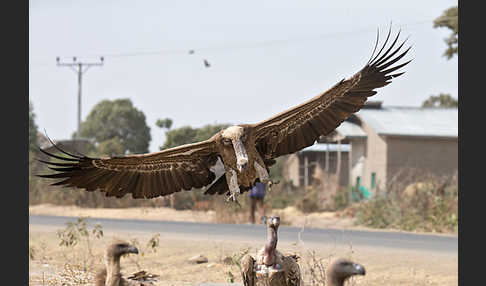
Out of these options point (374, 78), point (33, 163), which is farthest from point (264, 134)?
point (33, 163)

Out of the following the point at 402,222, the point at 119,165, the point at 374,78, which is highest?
the point at 374,78

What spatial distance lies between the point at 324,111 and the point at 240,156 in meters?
1.36

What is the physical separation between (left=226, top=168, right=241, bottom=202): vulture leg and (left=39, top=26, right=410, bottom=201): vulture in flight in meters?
0.13

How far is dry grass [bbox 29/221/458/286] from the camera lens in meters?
11.5

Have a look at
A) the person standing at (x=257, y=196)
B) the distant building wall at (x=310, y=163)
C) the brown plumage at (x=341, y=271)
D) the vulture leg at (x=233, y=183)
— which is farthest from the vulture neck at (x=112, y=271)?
the distant building wall at (x=310, y=163)

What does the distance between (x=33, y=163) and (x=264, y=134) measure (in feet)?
105

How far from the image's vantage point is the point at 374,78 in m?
8.98

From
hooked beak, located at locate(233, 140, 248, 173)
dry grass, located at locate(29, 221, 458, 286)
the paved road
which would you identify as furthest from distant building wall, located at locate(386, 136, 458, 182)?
hooked beak, located at locate(233, 140, 248, 173)

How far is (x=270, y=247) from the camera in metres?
7.43

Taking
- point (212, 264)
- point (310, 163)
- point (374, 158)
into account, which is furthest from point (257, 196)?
point (310, 163)

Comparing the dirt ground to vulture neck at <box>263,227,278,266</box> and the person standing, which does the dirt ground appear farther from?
the person standing

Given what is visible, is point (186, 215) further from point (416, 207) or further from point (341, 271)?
point (341, 271)

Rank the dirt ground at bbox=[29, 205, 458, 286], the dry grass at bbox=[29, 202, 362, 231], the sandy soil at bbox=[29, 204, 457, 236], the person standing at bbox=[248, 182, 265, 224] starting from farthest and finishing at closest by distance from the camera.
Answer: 1. the sandy soil at bbox=[29, 204, 457, 236]
2. the dry grass at bbox=[29, 202, 362, 231]
3. the person standing at bbox=[248, 182, 265, 224]
4. the dirt ground at bbox=[29, 205, 458, 286]

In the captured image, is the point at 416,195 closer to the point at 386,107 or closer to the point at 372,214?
the point at 372,214
